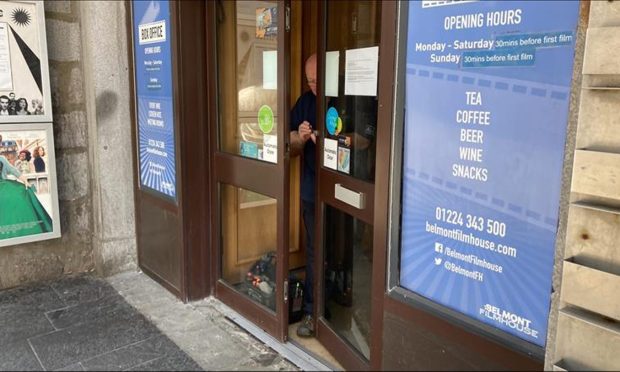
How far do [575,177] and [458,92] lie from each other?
0.50m

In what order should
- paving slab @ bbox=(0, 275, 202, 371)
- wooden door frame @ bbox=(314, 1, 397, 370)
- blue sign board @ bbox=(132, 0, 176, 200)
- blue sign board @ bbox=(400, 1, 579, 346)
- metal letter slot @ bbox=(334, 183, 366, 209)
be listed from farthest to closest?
blue sign board @ bbox=(132, 0, 176, 200) → paving slab @ bbox=(0, 275, 202, 371) → metal letter slot @ bbox=(334, 183, 366, 209) → wooden door frame @ bbox=(314, 1, 397, 370) → blue sign board @ bbox=(400, 1, 579, 346)

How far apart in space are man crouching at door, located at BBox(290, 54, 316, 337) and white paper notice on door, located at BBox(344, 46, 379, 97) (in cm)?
59

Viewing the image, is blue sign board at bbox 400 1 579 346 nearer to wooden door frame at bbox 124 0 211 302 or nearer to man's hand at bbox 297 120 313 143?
man's hand at bbox 297 120 313 143

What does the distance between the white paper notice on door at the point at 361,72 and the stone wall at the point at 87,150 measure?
2.16m

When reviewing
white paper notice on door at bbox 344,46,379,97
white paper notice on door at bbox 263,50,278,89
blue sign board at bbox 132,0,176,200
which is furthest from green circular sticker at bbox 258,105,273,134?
blue sign board at bbox 132,0,176,200

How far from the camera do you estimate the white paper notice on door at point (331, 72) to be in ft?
9.29

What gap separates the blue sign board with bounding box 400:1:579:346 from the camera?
169 centimetres

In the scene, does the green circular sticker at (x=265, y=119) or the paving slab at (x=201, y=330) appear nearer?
the paving slab at (x=201, y=330)

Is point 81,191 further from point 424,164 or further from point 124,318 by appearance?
point 424,164

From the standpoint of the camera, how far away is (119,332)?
329cm

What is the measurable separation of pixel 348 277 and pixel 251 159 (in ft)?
3.11

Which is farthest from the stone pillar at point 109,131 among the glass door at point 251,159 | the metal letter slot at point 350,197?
the metal letter slot at point 350,197

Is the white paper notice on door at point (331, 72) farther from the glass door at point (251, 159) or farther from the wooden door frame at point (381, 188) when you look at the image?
the wooden door frame at point (381, 188)

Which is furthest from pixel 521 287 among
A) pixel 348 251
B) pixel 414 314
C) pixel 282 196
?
pixel 282 196
